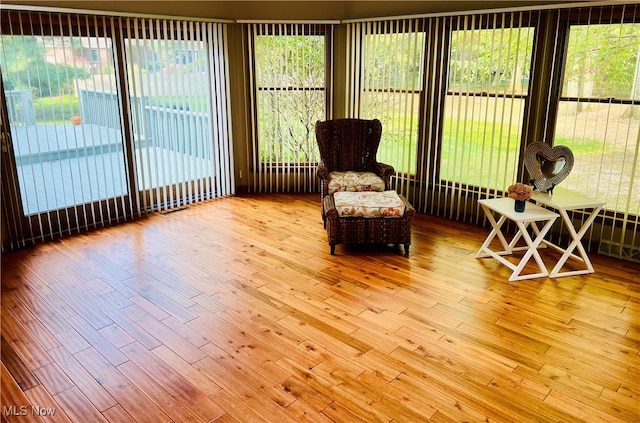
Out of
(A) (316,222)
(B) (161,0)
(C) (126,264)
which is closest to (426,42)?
(A) (316,222)

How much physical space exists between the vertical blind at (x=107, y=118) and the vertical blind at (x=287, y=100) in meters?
0.40

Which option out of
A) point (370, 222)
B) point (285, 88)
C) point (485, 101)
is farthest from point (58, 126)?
point (485, 101)

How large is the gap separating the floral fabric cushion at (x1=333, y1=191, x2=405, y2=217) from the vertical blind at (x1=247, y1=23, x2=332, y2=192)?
1970 millimetres

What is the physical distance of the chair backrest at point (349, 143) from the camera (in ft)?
18.1

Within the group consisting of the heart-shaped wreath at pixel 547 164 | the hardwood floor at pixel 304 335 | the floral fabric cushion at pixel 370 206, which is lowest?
the hardwood floor at pixel 304 335

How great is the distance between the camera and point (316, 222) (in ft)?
17.5

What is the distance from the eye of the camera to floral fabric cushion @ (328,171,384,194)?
16.5ft

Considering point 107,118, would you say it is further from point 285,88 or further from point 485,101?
point 485,101

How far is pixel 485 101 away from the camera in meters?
4.97

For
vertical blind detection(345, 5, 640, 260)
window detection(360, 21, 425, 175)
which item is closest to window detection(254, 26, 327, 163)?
vertical blind detection(345, 5, 640, 260)

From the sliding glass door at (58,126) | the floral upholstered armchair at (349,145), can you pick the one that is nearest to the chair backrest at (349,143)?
the floral upholstered armchair at (349,145)

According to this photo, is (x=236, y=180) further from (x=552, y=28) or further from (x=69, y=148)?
(x=552, y=28)

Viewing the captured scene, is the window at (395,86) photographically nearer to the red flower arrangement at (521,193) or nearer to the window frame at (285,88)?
the window frame at (285,88)

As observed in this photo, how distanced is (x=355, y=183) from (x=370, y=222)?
33.2 inches
